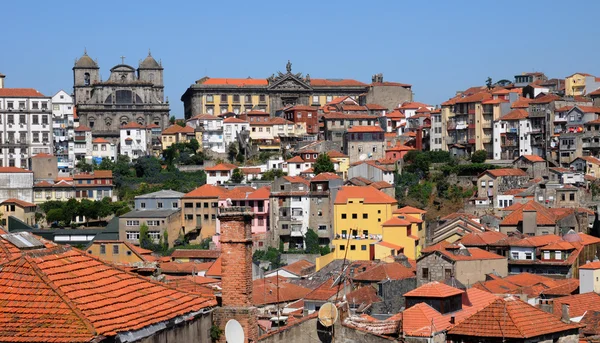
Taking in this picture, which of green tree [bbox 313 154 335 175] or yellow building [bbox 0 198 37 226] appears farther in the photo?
green tree [bbox 313 154 335 175]

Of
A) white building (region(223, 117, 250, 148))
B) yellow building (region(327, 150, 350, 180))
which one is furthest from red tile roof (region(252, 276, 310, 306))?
white building (region(223, 117, 250, 148))

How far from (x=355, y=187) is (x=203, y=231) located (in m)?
9.86

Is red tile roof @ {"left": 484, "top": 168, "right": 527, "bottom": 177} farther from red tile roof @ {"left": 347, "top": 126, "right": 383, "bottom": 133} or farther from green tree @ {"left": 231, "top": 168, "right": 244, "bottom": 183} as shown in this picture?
green tree @ {"left": 231, "top": 168, "right": 244, "bottom": 183}

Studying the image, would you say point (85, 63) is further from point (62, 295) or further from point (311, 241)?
point (62, 295)

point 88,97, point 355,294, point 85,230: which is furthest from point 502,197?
point 88,97

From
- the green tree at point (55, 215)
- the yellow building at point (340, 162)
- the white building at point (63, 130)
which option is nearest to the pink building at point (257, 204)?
the green tree at point (55, 215)

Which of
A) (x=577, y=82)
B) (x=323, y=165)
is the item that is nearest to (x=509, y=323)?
(x=323, y=165)

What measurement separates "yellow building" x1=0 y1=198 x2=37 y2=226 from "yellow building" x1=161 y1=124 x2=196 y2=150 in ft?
67.9

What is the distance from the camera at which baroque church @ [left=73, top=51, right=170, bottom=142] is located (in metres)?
100

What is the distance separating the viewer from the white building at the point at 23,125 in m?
86.2

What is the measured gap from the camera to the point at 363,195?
66.4 metres

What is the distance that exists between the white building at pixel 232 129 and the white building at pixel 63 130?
1223cm

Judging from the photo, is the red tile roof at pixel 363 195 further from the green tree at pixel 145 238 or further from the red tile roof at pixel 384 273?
the red tile roof at pixel 384 273

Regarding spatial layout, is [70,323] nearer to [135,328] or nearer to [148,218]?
[135,328]
